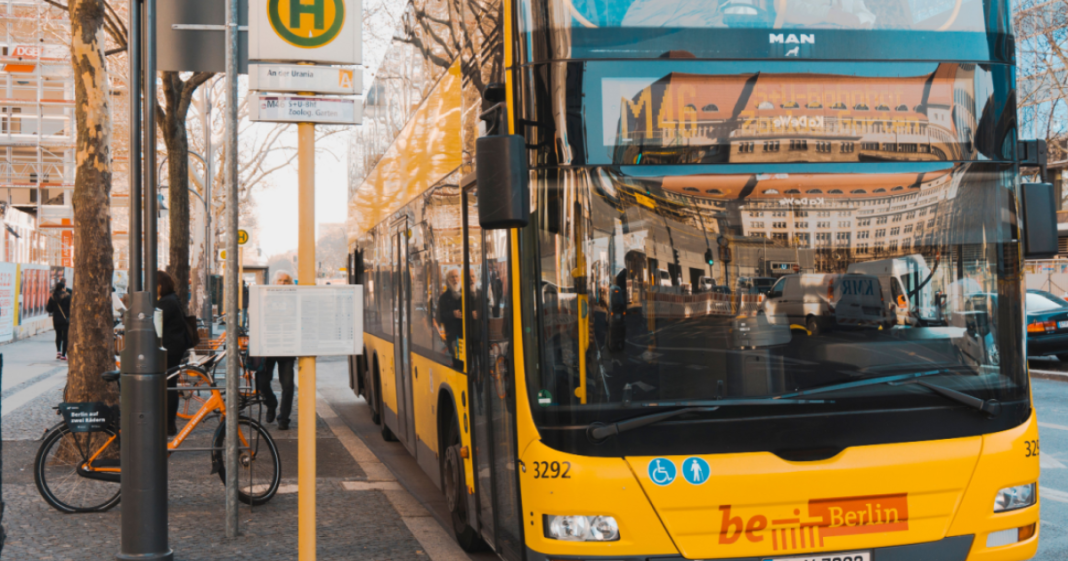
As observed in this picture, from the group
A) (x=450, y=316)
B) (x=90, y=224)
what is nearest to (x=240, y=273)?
(x=90, y=224)

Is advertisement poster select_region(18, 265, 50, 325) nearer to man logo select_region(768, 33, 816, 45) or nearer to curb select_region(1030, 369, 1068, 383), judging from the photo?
curb select_region(1030, 369, 1068, 383)

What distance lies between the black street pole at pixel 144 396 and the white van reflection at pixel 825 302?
3.32 meters

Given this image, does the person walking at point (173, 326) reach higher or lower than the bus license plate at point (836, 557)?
higher

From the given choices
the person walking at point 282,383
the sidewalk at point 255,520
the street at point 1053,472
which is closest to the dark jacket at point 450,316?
the sidewalk at point 255,520

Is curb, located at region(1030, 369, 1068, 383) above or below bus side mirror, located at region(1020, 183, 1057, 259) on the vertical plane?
below

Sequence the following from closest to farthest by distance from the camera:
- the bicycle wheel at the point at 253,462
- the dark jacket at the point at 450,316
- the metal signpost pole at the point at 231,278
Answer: the dark jacket at the point at 450,316, the metal signpost pole at the point at 231,278, the bicycle wheel at the point at 253,462

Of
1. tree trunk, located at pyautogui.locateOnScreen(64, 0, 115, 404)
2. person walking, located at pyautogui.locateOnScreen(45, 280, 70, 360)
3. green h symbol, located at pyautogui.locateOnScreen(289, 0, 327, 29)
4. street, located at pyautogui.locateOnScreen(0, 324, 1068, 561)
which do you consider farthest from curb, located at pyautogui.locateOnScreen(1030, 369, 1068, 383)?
person walking, located at pyautogui.locateOnScreen(45, 280, 70, 360)

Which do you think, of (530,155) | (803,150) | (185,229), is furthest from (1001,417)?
(185,229)

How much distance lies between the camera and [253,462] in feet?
23.2

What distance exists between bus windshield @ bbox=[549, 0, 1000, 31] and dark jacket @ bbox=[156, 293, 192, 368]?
25.2 ft

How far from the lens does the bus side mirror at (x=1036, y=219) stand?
4.40 metres

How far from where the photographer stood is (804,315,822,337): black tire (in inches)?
163

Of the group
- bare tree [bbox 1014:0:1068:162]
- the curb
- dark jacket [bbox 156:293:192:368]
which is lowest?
the curb

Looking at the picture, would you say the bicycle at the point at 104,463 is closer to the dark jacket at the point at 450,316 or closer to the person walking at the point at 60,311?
the dark jacket at the point at 450,316
